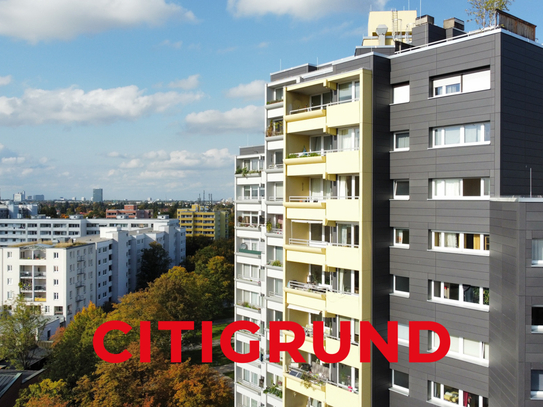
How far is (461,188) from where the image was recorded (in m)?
16.0

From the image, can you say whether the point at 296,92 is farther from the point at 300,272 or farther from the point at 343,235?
the point at 300,272

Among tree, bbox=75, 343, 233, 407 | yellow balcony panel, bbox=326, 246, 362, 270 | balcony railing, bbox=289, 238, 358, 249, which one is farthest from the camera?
tree, bbox=75, 343, 233, 407

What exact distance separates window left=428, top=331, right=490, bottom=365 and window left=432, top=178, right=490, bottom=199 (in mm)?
5581

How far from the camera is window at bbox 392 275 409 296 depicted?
17.7 meters

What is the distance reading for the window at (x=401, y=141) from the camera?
58.4ft

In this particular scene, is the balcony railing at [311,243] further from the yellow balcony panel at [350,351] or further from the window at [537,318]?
the window at [537,318]

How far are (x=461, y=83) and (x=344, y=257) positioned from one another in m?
8.57

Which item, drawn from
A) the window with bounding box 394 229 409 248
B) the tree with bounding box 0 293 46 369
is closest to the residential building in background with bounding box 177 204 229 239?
the tree with bounding box 0 293 46 369

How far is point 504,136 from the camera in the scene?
589 inches

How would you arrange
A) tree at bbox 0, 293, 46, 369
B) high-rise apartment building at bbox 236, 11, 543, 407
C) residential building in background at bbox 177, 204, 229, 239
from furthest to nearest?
residential building in background at bbox 177, 204, 229, 239 → tree at bbox 0, 293, 46, 369 → high-rise apartment building at bbox 236, 11, 543, 407

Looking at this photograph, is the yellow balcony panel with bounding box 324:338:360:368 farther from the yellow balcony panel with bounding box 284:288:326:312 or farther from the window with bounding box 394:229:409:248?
the window with bounding box 394:229:409:248

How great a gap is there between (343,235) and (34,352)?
47.8 m

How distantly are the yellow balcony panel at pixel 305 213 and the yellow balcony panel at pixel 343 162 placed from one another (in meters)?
2.12

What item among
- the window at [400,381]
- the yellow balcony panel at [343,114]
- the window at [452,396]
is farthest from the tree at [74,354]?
the yellow balcony panel at [343,114]
